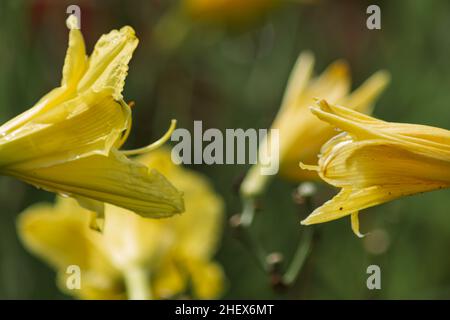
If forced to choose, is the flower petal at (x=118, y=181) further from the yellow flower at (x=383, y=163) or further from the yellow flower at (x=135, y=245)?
the yellow flower at (x=135, y=245)

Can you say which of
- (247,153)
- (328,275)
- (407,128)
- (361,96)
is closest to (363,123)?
(407,128)

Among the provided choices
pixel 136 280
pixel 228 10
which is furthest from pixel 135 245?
pixel 228 10

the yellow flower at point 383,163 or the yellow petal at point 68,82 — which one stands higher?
the yellow petal at point 68,82

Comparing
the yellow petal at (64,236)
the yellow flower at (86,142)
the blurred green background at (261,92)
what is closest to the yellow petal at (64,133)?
the yellow flower at (86,142)

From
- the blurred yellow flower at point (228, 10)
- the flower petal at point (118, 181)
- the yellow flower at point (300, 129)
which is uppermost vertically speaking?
the blurred yellow flower at point (228, 10)

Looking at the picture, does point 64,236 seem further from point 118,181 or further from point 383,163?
point 383,163

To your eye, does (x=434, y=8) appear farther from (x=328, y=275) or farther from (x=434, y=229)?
(x=328, y=275)
